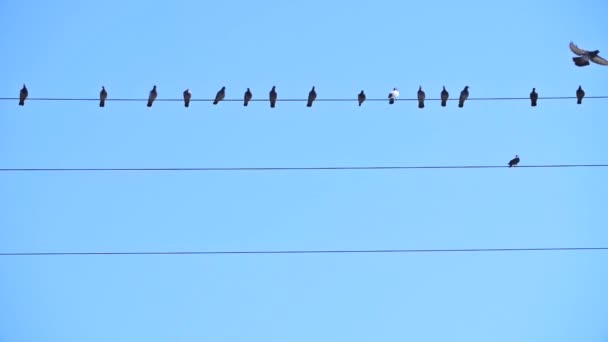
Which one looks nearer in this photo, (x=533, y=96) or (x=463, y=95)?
(x=533, y=96)

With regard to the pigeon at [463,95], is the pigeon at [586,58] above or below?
above

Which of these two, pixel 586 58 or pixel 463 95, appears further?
pixel 463 95

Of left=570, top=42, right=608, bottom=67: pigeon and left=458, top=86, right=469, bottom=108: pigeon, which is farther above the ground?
left=570, top=42, right=608, bottom=67: pigeon

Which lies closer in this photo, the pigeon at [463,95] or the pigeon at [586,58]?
the pigeon at [586,58]

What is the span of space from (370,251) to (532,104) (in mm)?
6449

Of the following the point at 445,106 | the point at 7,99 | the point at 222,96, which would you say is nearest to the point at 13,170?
the point at 7,99

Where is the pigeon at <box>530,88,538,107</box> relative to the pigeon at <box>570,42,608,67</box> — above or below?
below

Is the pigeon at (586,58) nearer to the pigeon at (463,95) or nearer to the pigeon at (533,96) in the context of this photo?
the pigeon at (533,96)

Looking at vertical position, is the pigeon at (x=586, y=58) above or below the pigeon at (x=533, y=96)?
above

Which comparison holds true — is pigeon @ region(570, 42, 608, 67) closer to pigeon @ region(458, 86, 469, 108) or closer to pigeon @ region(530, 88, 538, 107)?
pigeon @ region(530, 88, 538, 107)

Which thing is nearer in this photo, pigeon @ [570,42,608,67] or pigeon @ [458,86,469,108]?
pigeon @ [570,42,608,67]

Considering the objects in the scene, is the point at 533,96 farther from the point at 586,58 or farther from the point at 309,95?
the point at 309,95

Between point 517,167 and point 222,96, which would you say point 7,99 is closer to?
point 222,96

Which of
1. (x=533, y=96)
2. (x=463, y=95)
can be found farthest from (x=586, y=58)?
(x=463, y=95)
